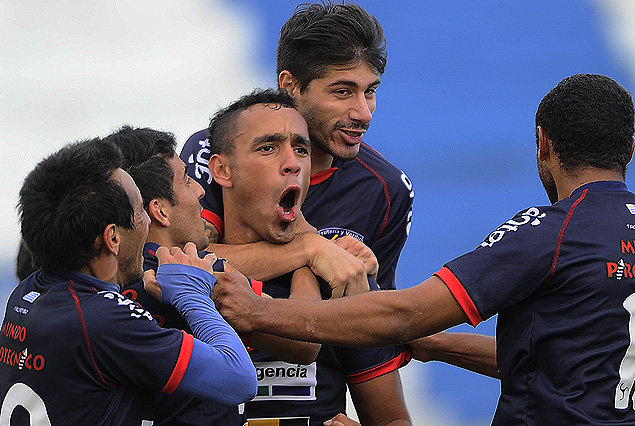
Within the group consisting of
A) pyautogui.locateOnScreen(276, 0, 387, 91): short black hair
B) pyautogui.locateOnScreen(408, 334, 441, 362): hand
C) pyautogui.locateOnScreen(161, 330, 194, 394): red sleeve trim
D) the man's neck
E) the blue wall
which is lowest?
pyautogui.locateOnScreen(161, 330, 194, 394): red sleeve trim

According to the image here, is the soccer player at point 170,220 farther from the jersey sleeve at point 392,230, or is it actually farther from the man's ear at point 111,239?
the jersey sleeve at point 392,230

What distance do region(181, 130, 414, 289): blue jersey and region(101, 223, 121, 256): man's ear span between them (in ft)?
2.73

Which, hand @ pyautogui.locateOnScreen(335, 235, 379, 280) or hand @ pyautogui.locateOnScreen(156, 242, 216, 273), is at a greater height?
hand @ pyautogui.locateOnScreen(335, 235, 379, 280)

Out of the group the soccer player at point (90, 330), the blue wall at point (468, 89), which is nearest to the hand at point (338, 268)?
the soccer player at point (90, 330)

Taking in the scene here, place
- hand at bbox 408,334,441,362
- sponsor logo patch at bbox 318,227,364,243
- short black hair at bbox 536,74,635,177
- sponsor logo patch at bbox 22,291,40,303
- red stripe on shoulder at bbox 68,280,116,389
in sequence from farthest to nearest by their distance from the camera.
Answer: hand at bbox 408,334,441,362
sponsor logo patch at bbox 318,227,364,243
short black hair at bbox 536,74,635,177
sponsor logo patch at bbox 22,291,40,303
red stripe on shoulder at bbox 68,280,116,389

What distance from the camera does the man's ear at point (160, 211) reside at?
2461 millimetres

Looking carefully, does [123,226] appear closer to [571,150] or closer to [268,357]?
[268,357]

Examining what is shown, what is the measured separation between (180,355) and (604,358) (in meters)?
1.16

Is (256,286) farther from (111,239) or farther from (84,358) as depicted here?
(84,358)

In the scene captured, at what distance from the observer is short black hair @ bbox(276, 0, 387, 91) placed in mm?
3229

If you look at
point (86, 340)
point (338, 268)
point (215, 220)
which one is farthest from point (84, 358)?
point (215, 220)

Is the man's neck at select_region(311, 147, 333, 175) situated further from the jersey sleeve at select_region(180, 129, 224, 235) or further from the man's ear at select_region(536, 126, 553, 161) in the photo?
the man's ear at select_region(536, 126, 553, 161)

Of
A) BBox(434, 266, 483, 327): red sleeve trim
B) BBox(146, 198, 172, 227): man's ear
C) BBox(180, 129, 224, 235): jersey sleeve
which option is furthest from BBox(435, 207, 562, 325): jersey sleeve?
BBox(180, 129, 224, 235): jersey sleeve

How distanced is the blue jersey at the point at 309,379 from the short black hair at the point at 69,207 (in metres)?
0.81
